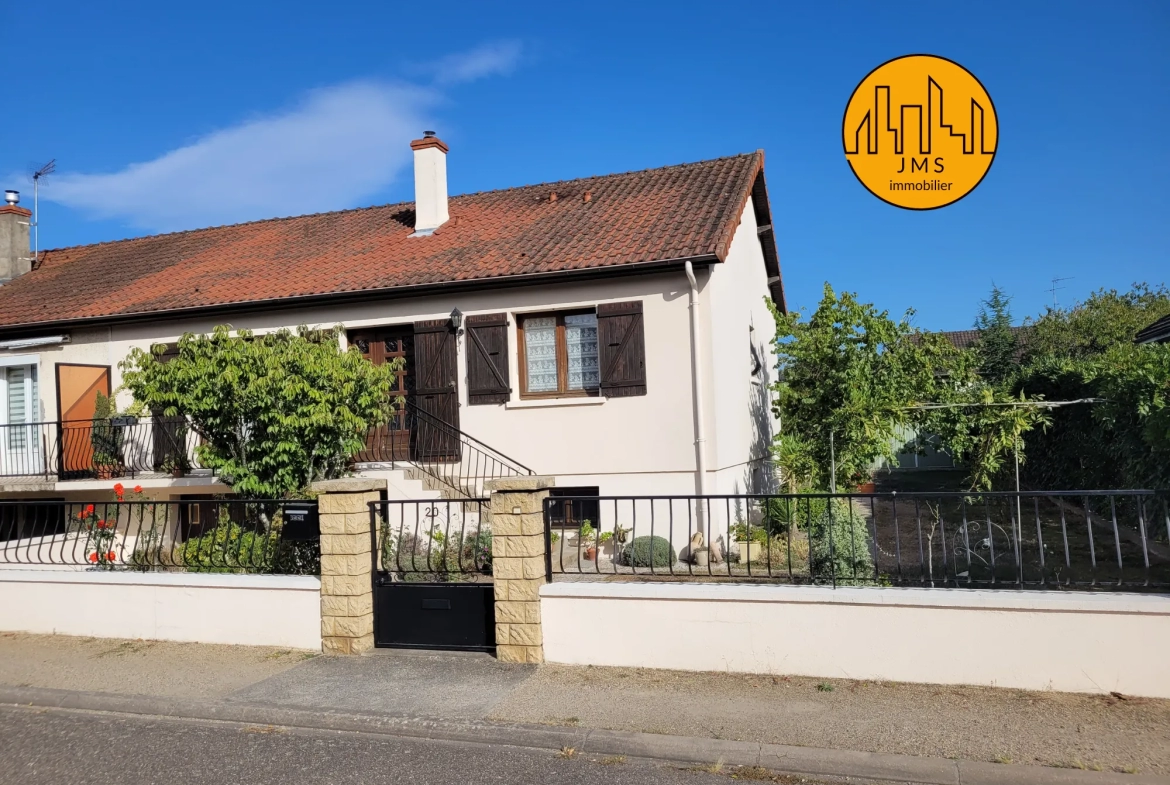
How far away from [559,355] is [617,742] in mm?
7862

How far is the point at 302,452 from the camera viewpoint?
959cm

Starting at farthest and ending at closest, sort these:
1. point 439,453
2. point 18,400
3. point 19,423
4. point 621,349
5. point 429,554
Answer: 1. point 18,400
2. point 19,423
3. point 439,453
4. point 621,349
5. point 429,554

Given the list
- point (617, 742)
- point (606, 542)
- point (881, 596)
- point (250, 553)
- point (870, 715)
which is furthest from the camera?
point (606, 542)

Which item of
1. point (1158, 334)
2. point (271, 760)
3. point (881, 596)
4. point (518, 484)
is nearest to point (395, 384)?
point (518, 484)

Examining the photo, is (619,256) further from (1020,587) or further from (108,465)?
(108,465)

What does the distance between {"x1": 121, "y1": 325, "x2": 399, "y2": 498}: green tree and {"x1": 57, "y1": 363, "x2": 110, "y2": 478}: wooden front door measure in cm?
487

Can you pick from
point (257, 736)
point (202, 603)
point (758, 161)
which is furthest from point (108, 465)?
point (758, 161)

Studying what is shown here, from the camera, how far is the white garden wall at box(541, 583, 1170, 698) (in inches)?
224

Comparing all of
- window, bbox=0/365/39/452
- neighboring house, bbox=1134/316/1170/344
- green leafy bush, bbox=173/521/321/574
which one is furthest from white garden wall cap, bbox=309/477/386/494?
neighboring house, bbox=1134/316/1170/344

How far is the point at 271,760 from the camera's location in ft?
17.7

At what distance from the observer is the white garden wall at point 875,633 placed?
224 inches

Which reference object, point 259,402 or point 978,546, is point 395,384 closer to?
point 259,402

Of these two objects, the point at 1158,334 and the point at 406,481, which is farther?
the point at 1158,334

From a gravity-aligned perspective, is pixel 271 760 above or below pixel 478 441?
below
